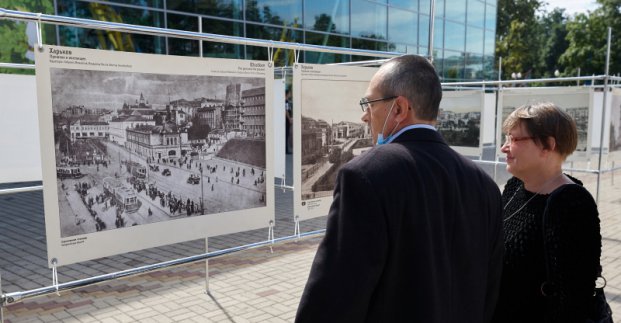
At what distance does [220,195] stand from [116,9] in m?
10.8

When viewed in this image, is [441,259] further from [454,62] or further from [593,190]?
[454,62]

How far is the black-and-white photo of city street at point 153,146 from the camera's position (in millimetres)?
2840

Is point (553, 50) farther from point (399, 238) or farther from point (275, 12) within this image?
point (399, 238)

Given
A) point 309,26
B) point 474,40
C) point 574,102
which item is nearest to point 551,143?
point 574,102

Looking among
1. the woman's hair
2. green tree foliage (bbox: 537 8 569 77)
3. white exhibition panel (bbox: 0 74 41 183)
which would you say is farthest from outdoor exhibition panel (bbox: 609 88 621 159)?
green tree foliage (bbox: 537 8 569 77)

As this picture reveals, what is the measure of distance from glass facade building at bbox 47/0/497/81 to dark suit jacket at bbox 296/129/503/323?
786 cm

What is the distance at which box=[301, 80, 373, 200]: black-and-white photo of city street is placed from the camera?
410 centimetres

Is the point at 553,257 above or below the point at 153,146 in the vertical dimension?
below

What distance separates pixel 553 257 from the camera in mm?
1949

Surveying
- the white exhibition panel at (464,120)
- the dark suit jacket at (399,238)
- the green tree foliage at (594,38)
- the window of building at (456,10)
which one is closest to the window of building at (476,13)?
the window of building at (456,10)

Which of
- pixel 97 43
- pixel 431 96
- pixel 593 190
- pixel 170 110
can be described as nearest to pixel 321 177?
pixel 170 110

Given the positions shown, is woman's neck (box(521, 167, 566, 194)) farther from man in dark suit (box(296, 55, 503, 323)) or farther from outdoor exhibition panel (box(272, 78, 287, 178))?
outdoor exhibition panel (box(272, 78, 287, 178))

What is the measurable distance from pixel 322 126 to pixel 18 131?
2839 mm

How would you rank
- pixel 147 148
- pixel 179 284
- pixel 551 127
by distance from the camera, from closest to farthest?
1. pixel 551 127
2. pixel 147 148
3. pixel 179 284
